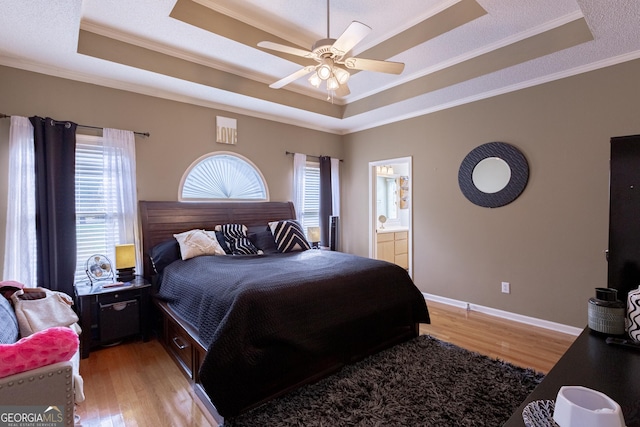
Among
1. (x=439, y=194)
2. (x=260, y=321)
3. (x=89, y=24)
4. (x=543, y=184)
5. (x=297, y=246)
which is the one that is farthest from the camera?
(x=439, y=194)

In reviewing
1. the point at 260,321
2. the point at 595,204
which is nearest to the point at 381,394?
the point at 260,321

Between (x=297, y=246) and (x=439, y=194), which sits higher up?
(x=439, y=194)

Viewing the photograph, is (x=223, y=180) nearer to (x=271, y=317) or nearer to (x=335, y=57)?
(x=335, y=57)

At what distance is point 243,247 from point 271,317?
1.70m

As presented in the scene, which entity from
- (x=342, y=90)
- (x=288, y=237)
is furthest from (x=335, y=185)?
(x=342, y=90)

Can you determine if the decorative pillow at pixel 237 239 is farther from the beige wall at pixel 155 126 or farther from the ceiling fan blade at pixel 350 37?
the ceiling fan blade at pixel 350 37

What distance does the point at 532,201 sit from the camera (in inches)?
132

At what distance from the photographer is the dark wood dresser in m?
0.92

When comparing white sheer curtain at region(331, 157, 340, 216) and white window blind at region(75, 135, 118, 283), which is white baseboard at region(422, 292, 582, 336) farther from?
white window blind at region(75, 135, 118, 283)

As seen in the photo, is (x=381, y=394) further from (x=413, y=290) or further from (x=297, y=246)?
(x=297, y=246)

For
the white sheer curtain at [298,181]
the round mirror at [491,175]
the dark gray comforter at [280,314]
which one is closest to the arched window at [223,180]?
the white sheer curtain at [298,181]

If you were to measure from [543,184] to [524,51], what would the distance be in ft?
4.46

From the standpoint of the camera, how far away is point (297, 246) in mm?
3803

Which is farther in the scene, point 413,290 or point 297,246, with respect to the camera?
point 297,246
